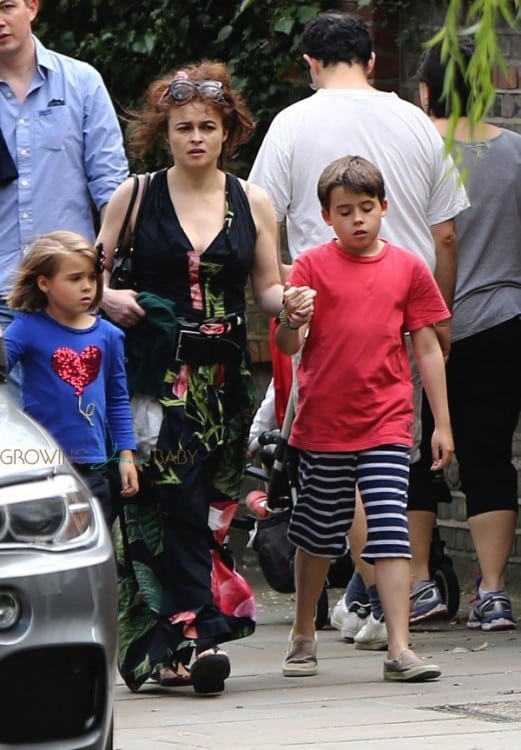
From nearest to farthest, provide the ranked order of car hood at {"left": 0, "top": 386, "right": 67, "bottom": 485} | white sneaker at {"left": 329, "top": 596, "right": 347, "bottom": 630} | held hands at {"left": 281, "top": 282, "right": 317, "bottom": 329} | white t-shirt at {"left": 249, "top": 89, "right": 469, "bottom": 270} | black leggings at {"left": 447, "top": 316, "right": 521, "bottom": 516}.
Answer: car hood at {"left": 0, "top": 386, "right": 67, "bottom": 485}, held hands at {"left": 281, "top": 282, "right": 317, "bottom": 329}, white t-shirt at {"left": 249, "top": 89, "right": 469, "bottom": 270}, white sneaker at {"left": 329, "top": 596, "right": 347, "bottom": 630}, black leggings at {"left": 447, "top": 316, "right": 521, "bottom": 516}

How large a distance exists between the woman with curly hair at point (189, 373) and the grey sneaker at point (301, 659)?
9.9 inches

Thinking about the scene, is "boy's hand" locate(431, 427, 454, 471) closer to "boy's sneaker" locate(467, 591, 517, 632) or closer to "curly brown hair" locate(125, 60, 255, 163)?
"curly brown hair" locate(125, 60, 255, 163)

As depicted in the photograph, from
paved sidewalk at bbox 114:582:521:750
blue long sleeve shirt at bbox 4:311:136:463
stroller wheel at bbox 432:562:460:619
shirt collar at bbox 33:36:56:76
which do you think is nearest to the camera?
paved sidewalk at bbox 114:582:521:750

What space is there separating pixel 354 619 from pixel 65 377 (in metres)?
2.09

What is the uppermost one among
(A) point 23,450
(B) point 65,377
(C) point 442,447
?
(A) point 23,450

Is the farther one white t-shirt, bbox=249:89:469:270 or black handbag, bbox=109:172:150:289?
white t-shirt, bbox=249:89:469:270

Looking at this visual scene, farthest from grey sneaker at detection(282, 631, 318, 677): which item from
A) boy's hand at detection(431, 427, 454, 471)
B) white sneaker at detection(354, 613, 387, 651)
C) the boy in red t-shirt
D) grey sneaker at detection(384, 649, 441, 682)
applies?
boy's hand at detection(431, 427, 454, 471)

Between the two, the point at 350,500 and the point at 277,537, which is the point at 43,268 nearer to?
the point at 350,500

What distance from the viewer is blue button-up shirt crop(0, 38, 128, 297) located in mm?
7094

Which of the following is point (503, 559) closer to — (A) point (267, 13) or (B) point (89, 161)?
(B) point (89, 161)

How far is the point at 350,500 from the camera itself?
22.4ft

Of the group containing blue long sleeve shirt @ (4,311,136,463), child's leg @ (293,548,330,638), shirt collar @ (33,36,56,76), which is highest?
shirt collar @ (33,36,56,76)

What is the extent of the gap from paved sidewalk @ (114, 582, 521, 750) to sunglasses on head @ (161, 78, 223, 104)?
196cm

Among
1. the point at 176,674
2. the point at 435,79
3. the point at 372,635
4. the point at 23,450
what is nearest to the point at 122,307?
the point at 176,674
